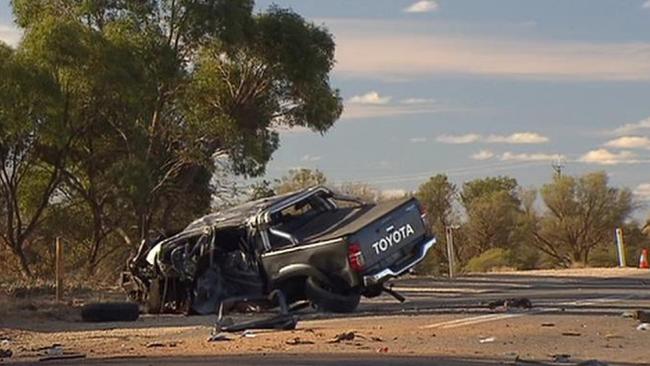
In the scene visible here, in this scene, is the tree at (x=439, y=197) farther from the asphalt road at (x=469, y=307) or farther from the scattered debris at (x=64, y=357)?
the scattered debris at (x=64, y=357)

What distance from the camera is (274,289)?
17.4m

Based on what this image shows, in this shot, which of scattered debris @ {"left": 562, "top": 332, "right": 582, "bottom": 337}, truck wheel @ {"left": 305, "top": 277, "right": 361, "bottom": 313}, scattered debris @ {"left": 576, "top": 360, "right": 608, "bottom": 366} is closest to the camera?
scattered debris @ {"left": 576, "top": 360, "right": 608, "bottom": 366}

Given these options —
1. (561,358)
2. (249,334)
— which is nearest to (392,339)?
(249,334)

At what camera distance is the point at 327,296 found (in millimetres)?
17172

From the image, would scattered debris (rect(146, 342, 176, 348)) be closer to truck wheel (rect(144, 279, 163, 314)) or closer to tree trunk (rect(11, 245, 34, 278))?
truck wheel (rect(144, 279, 163, 314))

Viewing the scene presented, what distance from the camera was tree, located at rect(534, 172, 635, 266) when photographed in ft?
202

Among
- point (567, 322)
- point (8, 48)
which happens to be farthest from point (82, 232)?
point (567, 322)

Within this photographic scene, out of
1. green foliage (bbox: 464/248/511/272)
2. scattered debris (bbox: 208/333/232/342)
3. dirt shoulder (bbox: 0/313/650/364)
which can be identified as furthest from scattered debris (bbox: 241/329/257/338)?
green foliage (bbox: 464/248/511/272)

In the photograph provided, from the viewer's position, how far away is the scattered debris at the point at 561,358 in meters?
11.7

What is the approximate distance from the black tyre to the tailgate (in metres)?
4.35

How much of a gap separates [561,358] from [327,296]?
18.9ft

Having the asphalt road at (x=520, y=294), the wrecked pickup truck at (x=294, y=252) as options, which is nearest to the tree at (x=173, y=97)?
the asphalt road at (x=520, y=294)

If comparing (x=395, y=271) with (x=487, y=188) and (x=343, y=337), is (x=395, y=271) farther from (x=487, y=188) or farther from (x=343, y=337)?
(x=487, y=188)

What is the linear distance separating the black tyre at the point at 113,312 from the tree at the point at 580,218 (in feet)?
145
